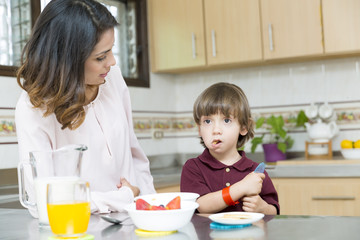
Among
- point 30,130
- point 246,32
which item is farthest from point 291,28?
point 30,130

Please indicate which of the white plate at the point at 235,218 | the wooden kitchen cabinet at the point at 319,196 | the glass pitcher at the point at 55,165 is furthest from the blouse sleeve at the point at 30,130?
the wooden kitchen cabinet at the point at 319,196

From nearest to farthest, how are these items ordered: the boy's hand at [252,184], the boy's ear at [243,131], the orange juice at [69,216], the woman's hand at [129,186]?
the orange juice at [69,216] < the boy's hand at [252,184] < the woman's hand at [129,186] < the boy's ear at [243,131]

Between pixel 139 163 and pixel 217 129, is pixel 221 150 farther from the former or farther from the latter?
pixel 139 163

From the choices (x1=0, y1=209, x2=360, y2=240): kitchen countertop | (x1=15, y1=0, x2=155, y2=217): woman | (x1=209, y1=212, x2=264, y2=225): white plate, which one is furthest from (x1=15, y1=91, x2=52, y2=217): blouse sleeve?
(x1=209, y1=212, x2=264, y2=225): white plate

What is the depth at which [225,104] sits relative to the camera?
1.57 metres

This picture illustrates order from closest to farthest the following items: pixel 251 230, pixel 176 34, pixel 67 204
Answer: pixel 67 204 < pixel 251 230 < pixel 176 34

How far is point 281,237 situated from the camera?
0.96m

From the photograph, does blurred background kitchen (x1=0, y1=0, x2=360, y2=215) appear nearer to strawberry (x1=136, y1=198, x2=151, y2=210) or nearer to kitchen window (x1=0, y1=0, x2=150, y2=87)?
kitchen window (x1=0, y1=0, x2=150, y2=87)

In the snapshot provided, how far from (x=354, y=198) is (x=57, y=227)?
212 centimetres

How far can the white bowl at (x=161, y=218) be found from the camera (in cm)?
100

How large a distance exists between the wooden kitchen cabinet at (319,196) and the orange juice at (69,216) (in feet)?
6.77

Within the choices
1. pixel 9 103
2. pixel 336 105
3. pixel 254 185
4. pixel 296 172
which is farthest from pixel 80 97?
pixel 336 105

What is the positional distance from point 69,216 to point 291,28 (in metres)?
2.54

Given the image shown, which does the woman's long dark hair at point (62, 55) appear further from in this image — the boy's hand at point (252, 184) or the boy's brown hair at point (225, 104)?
the boy's hand at point (252, 184)
